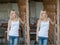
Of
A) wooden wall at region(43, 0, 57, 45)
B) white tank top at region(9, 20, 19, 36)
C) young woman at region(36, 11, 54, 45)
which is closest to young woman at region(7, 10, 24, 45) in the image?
white tank top at region(9, 20, 19, 36)

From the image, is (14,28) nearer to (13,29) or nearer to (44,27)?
(13,29)

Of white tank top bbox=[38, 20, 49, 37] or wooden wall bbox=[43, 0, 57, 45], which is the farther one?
wooden wall bbox=[43, 0, 57, 45]

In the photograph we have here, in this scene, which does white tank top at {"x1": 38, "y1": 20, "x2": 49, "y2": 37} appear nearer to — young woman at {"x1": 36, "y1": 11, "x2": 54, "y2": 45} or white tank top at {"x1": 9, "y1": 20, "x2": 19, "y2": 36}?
young woman at {"x1": 36, "y1": 11, "x2": 54, "y2": 45}

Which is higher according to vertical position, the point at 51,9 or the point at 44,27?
the point at 51,9

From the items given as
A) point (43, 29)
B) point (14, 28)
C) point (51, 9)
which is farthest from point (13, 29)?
point (51, 9)

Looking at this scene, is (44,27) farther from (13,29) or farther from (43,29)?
(13,29)

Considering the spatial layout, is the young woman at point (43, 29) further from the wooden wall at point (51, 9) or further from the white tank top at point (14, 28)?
the wooden wall at point (51, 9)

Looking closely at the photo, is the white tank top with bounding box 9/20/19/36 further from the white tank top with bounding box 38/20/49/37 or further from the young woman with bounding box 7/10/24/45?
the white tank top with bounding box 38/20/49/37

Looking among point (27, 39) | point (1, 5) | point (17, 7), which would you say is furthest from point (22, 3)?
point (27, 39)

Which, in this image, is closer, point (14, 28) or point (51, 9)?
point (14, 28)

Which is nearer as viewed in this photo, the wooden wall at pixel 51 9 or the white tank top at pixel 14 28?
the white tank top at pixel 14 28

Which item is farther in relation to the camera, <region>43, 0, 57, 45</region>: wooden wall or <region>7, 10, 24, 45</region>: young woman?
<region>43, 0, 57, 45</region>: wooden wall

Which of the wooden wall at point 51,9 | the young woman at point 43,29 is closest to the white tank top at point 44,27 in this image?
the young woman at point 43,29

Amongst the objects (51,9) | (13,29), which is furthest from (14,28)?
(51,9)
